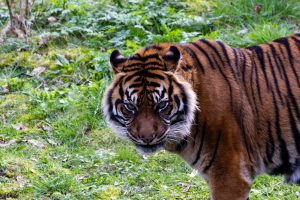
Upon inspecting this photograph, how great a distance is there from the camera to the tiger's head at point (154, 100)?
4.01m

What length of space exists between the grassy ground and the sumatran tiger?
1.17 m

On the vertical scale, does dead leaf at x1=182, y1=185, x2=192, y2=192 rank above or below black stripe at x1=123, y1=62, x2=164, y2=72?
below

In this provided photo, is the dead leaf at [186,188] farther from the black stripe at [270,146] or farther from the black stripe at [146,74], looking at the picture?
the black stripe at [146,74]

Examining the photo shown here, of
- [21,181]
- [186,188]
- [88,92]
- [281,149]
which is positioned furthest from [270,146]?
[88,92]

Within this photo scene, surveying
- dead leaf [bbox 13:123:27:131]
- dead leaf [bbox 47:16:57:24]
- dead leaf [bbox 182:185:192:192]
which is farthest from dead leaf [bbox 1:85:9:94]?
dead leaf [bbox 182:185:192:192]

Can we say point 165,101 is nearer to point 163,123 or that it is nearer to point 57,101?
point 163,123

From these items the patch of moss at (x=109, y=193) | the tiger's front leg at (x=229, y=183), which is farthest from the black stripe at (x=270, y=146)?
the patch of moss at (x=109, y=193)

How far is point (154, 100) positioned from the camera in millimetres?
4004

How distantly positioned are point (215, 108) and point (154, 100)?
1.39 feet

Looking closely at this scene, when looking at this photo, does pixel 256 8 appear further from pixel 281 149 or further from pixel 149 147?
pixel 149 147

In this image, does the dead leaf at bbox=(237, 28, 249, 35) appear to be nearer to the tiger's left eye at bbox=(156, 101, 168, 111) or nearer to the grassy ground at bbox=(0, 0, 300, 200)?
the grassy ground at bbox=(0, 0, 300, 200)

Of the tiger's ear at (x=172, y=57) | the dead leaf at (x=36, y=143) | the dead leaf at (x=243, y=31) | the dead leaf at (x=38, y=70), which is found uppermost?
the tiger's ear at (x=172, y=57)

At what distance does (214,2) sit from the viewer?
28.5 feet

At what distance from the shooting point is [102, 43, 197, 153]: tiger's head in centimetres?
401
